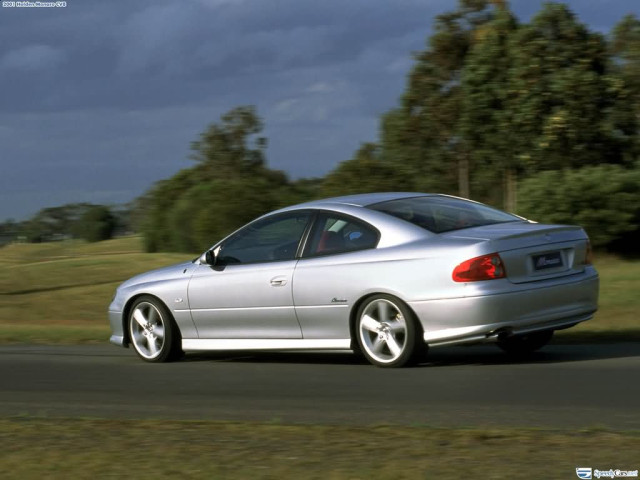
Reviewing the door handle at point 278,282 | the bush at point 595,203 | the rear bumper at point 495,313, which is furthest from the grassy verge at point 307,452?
the bush at point 595,203

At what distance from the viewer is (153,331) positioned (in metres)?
10.7

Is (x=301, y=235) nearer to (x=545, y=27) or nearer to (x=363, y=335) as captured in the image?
(x=363, y=335)

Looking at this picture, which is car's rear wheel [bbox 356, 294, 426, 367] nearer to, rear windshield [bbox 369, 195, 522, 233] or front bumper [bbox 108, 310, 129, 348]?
rear windshield [bbox 369, 195, 522, 233]

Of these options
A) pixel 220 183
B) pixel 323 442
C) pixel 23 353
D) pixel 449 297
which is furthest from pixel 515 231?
pixel 220 183

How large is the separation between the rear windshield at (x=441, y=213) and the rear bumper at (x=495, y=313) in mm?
769

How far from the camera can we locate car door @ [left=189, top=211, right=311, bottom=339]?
9648mm

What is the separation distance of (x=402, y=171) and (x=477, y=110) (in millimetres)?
2248

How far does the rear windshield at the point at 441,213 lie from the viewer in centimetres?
920

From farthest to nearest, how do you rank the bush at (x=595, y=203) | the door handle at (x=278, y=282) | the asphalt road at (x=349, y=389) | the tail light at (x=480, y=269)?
the bush at (x=595, y=203) < the door handle at (x=278, y=282) < the tail light at (x=480, y=269) < the asphalt road at (x=349, y=389)

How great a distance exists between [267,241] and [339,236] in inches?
33.0

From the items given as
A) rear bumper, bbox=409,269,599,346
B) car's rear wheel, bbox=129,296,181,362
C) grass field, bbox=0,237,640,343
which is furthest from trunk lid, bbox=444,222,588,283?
car's rear wheel, bbox=129,296,181,362

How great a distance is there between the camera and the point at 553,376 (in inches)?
330

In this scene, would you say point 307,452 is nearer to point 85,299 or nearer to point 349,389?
point 349,389

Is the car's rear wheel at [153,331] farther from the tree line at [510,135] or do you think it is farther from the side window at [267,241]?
the tree line at [510,135]
